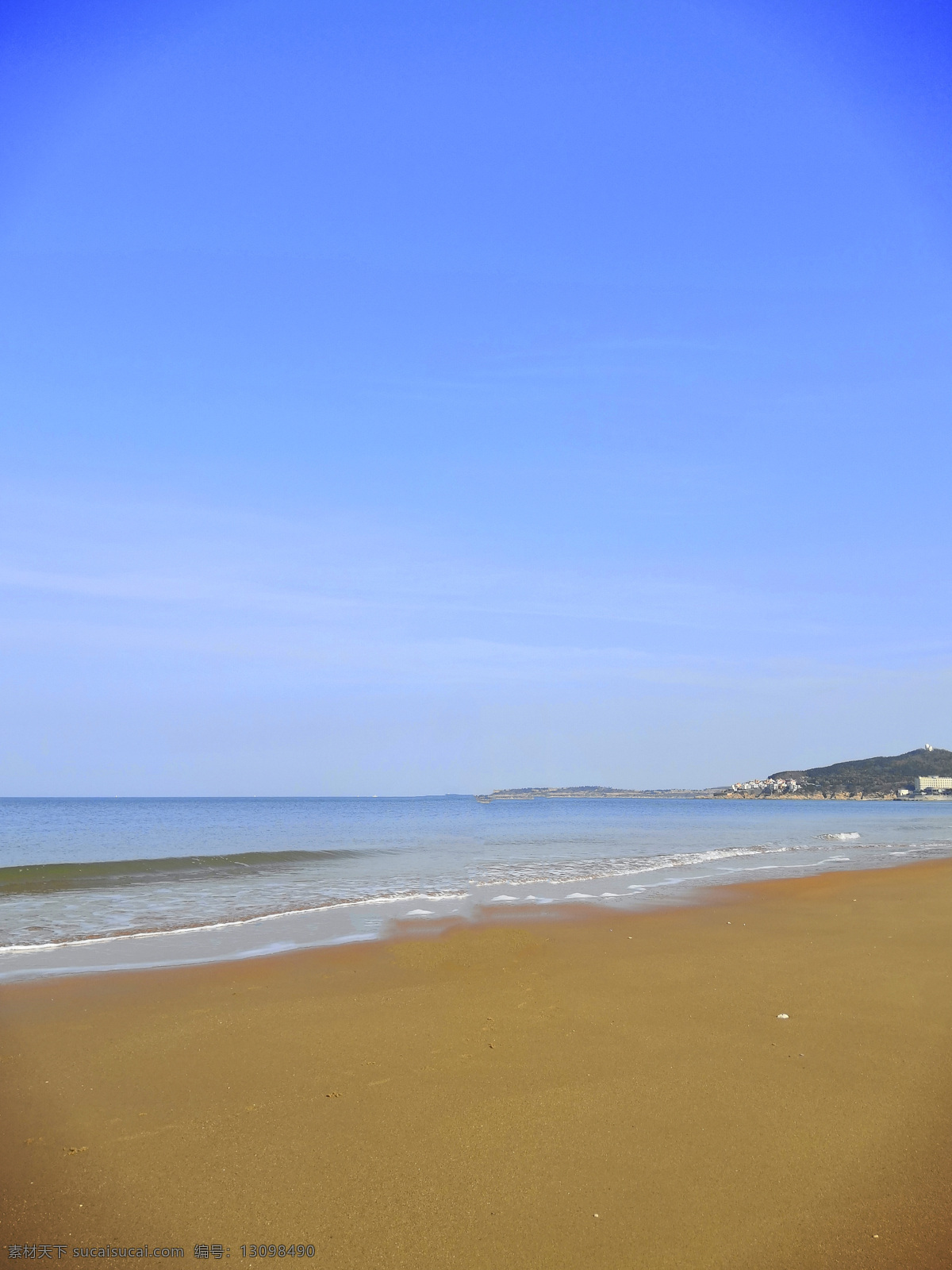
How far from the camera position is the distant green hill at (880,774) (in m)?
153

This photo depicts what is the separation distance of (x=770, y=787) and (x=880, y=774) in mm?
23205

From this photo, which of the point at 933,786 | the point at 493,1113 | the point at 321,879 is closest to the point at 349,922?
the point at 321,879

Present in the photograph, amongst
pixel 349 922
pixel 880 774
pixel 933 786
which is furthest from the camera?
pixel 880 774

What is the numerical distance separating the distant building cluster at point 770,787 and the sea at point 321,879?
135366 millimetres

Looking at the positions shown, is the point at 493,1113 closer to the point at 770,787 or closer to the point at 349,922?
the point at 349,922

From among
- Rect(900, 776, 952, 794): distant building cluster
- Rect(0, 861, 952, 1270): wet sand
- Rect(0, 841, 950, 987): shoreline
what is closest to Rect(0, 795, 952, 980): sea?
Rect(0, 841, 950, 987): shoreline

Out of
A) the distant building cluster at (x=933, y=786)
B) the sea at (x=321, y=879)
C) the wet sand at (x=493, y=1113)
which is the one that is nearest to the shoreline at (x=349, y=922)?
the sea at (x=321, y=879)

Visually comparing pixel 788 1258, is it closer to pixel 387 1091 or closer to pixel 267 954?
pixel 387 1091

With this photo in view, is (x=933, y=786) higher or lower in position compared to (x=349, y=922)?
lower

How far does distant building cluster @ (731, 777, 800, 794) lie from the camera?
16825 cm

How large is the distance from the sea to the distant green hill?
125353 millimetres

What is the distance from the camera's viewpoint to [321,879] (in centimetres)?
2073

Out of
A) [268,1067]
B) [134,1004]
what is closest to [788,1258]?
[268,1067]

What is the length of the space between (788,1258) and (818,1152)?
116cm
